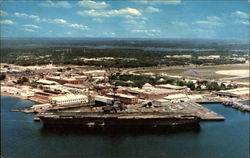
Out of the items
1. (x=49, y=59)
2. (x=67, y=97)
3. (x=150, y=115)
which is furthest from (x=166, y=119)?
(x=49, y=59)

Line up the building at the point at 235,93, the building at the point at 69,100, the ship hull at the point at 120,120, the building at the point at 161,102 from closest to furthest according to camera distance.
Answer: the ship hull at the point at 120,120 < the building at the point at 161,102 < the building at the point at 69,100 < the building at the point at 235,93

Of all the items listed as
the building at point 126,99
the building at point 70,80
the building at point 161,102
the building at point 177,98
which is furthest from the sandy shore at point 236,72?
the building at point 126,99

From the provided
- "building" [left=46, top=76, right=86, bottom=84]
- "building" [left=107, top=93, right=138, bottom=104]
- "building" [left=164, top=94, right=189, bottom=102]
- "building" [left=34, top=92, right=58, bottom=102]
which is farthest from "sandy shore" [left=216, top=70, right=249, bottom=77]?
"building" [left=34, top=92, right=58, bottom=102]

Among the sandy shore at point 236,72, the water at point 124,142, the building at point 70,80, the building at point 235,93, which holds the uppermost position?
the sandy shore at point 236,72

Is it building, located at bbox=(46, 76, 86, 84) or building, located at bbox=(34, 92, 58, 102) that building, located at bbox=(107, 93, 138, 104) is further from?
building, located at bbox=(46, 76, 86, 84)

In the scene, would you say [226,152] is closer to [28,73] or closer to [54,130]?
[54,130]

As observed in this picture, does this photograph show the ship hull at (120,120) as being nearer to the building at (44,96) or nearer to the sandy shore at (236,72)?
the building at (44,96)

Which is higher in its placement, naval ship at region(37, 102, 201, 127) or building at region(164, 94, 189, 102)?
building at region(164, 94, 189, 102)
